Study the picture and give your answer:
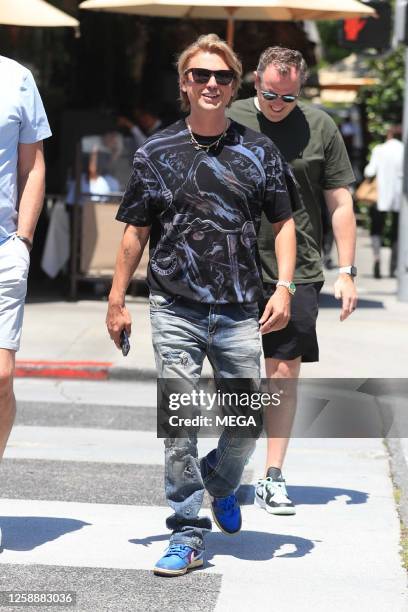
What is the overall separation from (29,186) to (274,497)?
1.80 meters

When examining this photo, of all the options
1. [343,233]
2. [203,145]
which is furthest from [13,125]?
[343,233]

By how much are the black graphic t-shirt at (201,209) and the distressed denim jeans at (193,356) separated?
7cm

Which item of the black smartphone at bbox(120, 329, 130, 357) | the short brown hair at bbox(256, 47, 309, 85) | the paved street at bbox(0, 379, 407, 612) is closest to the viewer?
the paved street at bbox(0, 379, 407, 612)

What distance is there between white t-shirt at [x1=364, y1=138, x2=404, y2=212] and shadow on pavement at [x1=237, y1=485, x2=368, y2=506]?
10.9m

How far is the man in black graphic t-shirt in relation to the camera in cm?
507

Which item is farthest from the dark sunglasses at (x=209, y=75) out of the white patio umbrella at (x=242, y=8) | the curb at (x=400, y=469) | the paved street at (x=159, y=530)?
the white patio umbrella at (x=242, y=8)

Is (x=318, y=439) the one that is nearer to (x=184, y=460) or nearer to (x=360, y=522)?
(x=360, y=522)

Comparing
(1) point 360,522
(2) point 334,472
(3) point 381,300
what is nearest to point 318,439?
(2) point 334,472

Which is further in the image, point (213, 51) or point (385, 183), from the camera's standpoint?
point (385, 183)

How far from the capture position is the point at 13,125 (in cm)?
528

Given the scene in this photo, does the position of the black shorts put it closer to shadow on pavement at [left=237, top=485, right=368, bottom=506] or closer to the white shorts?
shadow on pavement at [left=237, top=485, right=368, bottom=506]

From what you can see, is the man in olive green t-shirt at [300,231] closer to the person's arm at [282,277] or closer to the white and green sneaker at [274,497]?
the white and green sneaker at [274,497]

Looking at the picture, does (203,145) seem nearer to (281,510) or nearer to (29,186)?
(29,186)

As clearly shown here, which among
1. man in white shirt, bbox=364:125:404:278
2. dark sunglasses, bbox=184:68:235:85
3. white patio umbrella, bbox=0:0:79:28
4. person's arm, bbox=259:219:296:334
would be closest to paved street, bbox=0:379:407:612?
person's arm, bbox=259:219:296:334
